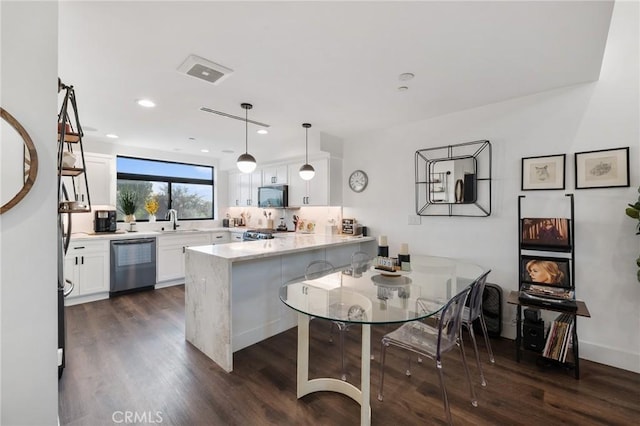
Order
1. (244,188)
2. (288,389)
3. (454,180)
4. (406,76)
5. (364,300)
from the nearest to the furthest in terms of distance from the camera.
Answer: (364,300)
(288,389)
(406,76)
(454,180)
(244,188)

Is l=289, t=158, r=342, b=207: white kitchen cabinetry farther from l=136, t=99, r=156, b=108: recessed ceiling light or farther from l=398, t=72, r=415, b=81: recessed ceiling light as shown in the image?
l=136, t=99, r=156, b=108: recessed ceiling light

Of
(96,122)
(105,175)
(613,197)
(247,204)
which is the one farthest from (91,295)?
(613,197)

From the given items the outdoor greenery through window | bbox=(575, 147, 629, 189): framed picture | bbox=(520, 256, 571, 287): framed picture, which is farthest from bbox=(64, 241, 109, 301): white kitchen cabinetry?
bbox=(575, 147, 629, 189): framed picture

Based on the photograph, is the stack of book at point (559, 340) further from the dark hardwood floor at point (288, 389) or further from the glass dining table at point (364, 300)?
the glass dining table at point (364, 300)

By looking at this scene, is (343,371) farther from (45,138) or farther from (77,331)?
(77,331)

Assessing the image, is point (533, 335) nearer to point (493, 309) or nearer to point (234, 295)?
point (493, 309)

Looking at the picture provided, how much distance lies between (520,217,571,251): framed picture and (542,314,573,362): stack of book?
626 millimetres

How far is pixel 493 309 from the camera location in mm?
3043

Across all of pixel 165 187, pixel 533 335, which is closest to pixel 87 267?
pixel 165 187

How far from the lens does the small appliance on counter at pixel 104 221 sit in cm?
466

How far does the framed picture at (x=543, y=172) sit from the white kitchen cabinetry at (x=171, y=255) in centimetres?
522

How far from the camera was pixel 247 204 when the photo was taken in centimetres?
609

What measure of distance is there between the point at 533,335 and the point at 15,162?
12.4ft

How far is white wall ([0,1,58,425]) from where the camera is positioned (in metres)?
1.35
